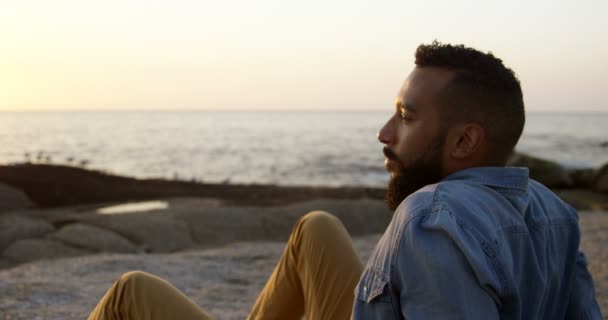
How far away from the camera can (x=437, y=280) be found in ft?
4.61

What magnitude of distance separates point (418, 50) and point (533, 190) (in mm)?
543

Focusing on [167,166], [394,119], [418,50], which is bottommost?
[167,166]

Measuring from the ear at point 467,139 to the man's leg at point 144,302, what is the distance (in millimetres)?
1235

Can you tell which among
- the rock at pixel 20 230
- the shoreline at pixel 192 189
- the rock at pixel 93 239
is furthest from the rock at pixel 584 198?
the rock at pixel 20 230

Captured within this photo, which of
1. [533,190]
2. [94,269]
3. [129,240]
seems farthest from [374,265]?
[129,240]

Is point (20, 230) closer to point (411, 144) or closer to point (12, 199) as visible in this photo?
point (12, 199)

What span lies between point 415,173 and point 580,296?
0.65 meters

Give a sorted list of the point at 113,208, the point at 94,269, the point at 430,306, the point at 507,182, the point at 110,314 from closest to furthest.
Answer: the point at 430,306 < the point at 507,182 < the point at 110,314 < the point at 94,269 < the point at 113,208

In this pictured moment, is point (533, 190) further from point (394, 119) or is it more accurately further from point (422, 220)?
point (422, 220)

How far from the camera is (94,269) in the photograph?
6.26m

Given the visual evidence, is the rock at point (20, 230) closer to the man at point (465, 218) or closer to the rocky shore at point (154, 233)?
the rocky shore at point (154, 233)

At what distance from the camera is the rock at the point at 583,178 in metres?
17.9

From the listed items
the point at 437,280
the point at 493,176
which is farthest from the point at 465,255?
the point at 493,176

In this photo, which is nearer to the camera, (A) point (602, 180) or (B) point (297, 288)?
(B) point (297, 288)
